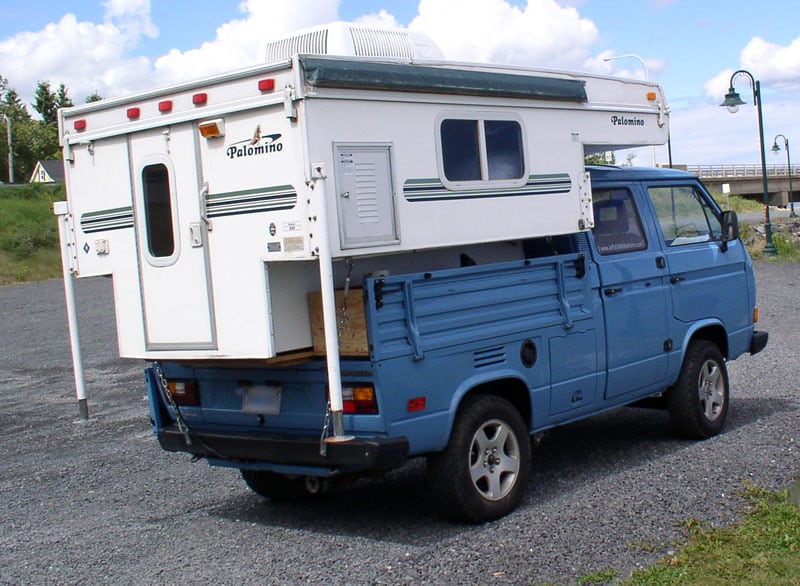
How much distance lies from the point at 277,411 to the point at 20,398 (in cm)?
775

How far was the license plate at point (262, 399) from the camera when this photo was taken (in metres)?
6.23

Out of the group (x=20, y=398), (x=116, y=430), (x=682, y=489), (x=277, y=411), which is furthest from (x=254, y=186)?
(x=20, y=398)

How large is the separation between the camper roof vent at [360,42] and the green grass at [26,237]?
3220 cm

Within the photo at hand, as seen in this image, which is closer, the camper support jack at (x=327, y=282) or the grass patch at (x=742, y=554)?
the grass patch at (x=742, y=554)

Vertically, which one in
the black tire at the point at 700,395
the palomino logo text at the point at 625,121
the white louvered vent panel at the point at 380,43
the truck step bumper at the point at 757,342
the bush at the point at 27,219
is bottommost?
the black tire at the point at 700,395

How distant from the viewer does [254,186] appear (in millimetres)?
5805

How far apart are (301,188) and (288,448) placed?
151cm

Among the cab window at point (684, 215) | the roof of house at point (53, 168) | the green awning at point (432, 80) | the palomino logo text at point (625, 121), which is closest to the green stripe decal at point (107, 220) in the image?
the green awning at point (432, 80)

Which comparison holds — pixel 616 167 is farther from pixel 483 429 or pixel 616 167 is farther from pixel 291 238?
pixel 291 238

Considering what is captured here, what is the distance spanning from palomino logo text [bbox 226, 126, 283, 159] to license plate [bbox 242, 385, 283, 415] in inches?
54.4

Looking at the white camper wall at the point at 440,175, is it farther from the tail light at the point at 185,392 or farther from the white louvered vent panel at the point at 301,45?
the tail light at the point at 185,392

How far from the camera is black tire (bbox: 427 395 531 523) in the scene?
6093 millimetres

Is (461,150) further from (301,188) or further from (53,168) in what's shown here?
(53,168)

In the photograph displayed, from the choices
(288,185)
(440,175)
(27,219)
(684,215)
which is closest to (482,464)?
(440,175)
